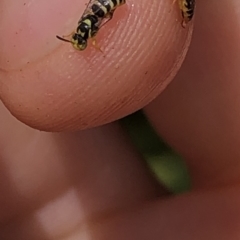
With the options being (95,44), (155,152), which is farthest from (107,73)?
(155,152)

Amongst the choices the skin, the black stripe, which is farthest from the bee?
the skin

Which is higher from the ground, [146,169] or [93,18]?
[93,18]

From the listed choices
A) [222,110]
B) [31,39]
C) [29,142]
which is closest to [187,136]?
[222,110]

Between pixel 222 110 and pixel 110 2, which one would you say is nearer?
pixel 110 2

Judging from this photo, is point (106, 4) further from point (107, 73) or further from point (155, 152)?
point (155, 152)

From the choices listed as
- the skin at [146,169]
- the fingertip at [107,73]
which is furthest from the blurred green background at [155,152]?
the fingertip at [107,73]

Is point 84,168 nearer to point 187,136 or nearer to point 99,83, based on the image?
point 187,136
